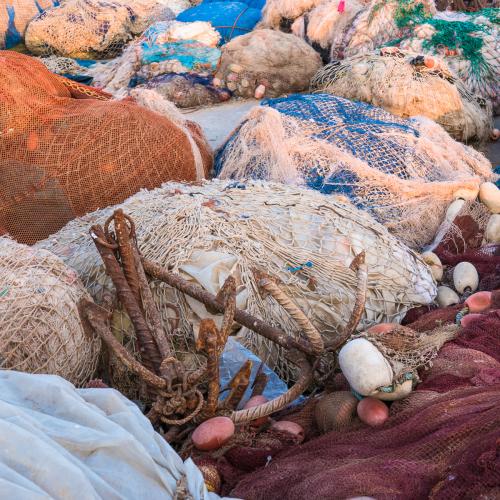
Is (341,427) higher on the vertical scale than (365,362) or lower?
lower

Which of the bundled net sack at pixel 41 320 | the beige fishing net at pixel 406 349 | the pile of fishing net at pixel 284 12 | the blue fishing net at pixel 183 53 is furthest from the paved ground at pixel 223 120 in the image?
the beige fishing net at pixel 406 349

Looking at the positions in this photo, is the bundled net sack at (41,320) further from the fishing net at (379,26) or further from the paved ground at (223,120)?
the fishing net at (379,26)

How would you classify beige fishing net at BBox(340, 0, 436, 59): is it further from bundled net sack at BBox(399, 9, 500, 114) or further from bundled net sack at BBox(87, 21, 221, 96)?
bundled net sack at BBox(87, 21, 221, 96)

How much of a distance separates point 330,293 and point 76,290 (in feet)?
3.33

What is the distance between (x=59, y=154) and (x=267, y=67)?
3367 mm

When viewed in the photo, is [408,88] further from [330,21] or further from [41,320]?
[41,320]

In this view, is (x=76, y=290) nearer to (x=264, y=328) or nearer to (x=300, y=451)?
(x=264, y=328)

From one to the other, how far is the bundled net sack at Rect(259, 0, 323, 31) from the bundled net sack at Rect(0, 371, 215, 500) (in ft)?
20.7

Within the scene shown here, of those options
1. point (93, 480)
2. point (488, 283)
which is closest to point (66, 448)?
point (93, 480)

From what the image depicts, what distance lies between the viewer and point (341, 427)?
2.21 meters

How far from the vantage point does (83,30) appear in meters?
8.79

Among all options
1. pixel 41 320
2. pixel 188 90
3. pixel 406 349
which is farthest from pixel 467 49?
pixel 41 320

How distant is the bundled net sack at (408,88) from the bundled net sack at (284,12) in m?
2.37

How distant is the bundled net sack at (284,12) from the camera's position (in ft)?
24.2
